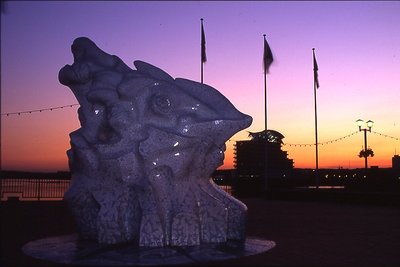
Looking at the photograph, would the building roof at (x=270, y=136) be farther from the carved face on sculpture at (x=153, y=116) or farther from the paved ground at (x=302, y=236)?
the carved face on sculpture at (x=153, y=116)

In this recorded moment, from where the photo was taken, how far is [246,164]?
87.4 m

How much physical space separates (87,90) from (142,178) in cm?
250

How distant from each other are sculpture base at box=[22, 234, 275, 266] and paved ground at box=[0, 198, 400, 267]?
0.29 m

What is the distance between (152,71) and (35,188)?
740 inches

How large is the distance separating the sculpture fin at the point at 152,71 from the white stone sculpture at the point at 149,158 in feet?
0.11

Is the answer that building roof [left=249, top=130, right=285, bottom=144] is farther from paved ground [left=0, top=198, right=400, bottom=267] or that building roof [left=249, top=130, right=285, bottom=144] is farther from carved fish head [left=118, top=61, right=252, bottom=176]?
carved fish head [left=118, top=61, right=252, bottom=176]

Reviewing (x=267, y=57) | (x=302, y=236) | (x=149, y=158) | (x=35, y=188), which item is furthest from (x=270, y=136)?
(x=149, y=158)

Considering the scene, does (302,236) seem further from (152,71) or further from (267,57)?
(267,57)

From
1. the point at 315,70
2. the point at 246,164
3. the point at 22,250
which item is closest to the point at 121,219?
the point at 22,250

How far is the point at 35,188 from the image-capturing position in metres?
27.0

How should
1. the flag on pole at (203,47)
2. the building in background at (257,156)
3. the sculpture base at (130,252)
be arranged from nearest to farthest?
the sculpture base at (130,252)
the flag on pole at (203,47)
the building in background at (257,156)

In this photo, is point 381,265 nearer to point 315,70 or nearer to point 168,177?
point 168,177

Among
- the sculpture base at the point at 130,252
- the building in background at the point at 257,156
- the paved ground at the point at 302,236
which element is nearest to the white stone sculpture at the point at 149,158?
the sculpture base at the point at 130,252

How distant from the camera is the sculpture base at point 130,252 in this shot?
25.7 ft
